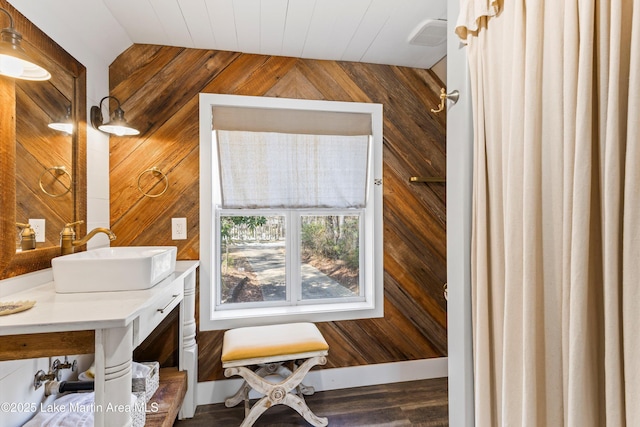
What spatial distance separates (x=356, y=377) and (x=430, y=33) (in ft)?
7.82

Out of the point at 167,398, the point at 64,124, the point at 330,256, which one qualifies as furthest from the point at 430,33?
the point at 167,398

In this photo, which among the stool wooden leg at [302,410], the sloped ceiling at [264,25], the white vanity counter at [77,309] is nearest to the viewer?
the white vanity counter at [77,309]

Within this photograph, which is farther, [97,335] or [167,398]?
[167,398]

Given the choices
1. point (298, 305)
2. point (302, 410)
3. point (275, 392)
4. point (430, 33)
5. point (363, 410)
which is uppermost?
point (430, 33)

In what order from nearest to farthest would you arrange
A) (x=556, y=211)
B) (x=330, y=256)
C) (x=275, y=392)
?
(x=556, y=211) < (x=275, y=392) < (x=330, y=256)

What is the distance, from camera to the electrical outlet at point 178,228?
2.09 m

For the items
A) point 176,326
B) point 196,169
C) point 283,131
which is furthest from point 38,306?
point 283,131

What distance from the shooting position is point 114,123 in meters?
1.77

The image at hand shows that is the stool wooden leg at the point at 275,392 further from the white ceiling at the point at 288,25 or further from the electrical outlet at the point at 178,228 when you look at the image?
the white ceiling at the point at 288,25

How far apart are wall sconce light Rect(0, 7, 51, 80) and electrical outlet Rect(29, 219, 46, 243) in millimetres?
627

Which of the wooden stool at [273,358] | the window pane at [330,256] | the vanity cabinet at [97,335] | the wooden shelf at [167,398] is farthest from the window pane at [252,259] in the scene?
the vanity cabinet at [97,335]

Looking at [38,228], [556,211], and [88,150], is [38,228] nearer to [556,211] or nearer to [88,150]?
[88,150]

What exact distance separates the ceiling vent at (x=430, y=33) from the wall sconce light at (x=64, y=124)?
2043 mm

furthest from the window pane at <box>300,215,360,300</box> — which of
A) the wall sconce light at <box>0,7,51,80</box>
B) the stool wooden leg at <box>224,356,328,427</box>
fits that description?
the wall sconce light at <box>0,7,51,80</box>
